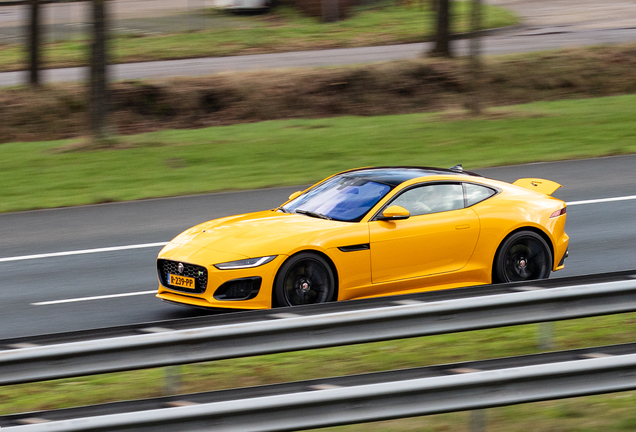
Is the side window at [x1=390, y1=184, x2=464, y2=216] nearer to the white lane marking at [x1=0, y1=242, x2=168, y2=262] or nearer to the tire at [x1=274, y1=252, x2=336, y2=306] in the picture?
the tire at [x1=274, y1=252, x2=336, y2=306]

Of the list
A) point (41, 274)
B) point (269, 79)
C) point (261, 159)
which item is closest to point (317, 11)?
point (269, 79)

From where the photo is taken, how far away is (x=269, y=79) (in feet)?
82.9

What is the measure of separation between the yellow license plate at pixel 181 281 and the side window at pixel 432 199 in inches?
86.1

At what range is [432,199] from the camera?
9102 mm

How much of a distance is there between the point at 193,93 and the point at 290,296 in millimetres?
17098

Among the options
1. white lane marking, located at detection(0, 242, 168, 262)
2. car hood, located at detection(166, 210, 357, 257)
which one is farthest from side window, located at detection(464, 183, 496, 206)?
white lane marking, located at detection(0, 242, 168, 262)

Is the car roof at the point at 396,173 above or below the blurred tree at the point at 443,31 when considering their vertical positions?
below

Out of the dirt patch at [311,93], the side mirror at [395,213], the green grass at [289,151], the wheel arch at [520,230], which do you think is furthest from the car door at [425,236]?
the dirt patch at [311,93]

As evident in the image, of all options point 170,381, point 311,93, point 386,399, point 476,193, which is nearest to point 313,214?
point 476,193

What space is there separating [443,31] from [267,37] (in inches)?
354

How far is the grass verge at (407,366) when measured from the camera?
5.00 m

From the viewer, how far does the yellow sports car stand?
26.8 ft

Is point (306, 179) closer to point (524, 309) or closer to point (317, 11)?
point (524, 309)

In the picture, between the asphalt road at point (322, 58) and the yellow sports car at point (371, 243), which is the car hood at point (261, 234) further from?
the asphalt road at point (322, 58)
